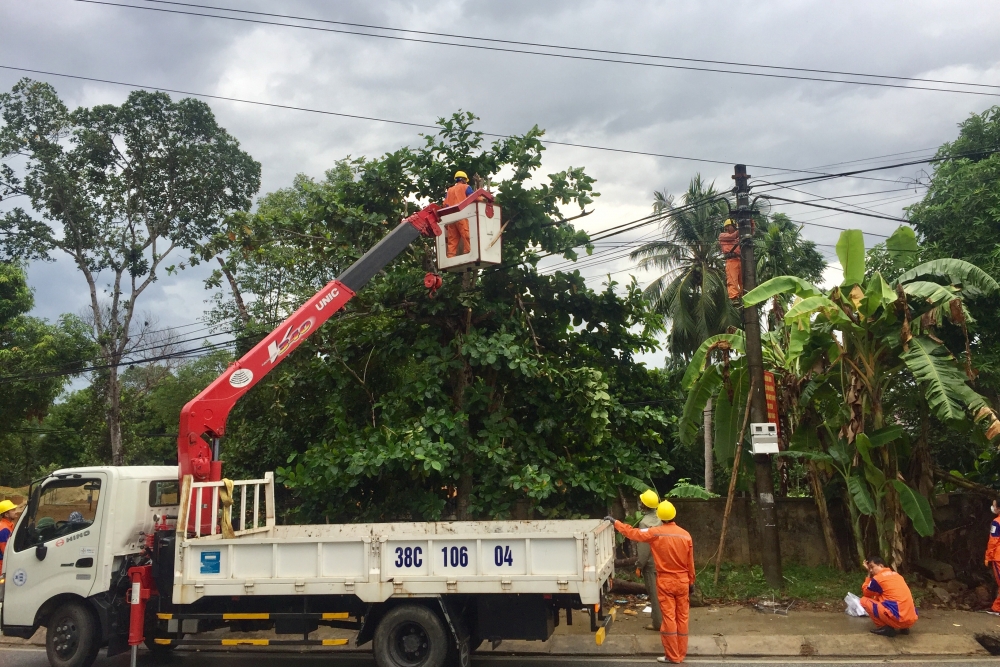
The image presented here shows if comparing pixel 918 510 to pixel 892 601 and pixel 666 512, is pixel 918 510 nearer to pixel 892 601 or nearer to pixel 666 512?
pixel 892 601

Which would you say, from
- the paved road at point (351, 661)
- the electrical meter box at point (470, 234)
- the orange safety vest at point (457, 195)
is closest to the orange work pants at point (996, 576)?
the paved road at point (351, 661)

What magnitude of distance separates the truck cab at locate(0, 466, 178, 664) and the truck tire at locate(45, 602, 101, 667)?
0.01 meters

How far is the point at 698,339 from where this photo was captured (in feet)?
82.4

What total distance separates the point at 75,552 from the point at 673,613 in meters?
6.16

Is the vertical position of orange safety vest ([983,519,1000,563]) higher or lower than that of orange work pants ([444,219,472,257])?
lower

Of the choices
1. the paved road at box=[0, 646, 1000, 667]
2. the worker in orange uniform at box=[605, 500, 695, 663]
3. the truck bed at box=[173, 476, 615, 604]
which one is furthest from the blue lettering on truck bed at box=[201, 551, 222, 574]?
the worker in orange uniform at box=[605, 500, 695, 663]

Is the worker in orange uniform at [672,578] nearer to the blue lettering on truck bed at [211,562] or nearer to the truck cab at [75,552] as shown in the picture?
the blue lettering on truck bed at [211,562]

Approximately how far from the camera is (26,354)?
24.9m

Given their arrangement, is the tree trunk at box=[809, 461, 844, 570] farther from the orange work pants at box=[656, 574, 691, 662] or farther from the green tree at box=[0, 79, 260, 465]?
the green tree at box=[0, 79, 260, 465]

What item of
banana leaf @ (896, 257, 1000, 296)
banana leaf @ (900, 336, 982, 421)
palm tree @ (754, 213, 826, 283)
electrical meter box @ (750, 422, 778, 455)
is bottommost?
electrical meter box @ (750, 422, 778, 455)

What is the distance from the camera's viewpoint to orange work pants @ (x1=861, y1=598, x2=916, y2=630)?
832 centimetres

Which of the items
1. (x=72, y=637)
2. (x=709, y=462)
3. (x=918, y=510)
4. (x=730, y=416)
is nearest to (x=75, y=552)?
(x=72, y=637)

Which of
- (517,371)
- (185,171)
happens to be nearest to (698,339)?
(517,371)

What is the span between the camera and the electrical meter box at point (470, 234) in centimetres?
1005
